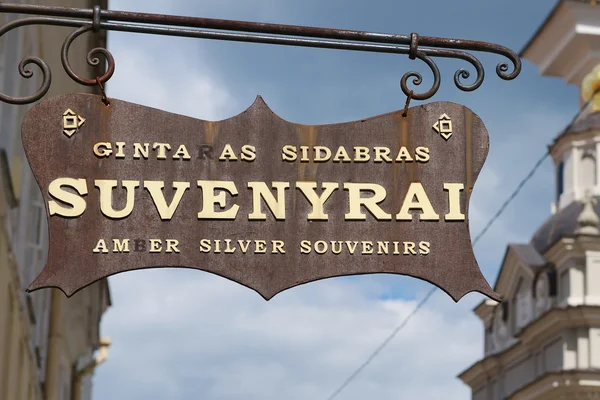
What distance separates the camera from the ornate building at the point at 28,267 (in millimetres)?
11859

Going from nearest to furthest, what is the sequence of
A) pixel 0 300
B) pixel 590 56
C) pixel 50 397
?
pixel 0 300
pixel 50 397
pixel 590 56

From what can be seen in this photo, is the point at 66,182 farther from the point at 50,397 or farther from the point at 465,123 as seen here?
the point at 50,397

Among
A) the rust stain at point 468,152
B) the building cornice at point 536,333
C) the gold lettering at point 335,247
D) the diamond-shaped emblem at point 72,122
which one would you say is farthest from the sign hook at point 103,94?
the building cornice at point 536,333

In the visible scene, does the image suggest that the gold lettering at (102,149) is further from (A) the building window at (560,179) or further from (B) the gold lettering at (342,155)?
(A) the building window at (560,179)

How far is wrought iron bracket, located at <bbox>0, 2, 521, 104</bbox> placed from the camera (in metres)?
5.54

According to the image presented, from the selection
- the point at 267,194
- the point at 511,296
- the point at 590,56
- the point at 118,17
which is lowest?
the point at 267,194

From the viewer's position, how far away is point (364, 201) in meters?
5.55

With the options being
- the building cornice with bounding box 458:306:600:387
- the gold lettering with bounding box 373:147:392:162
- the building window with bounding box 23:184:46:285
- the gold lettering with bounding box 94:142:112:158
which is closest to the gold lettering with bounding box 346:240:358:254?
the gold lettering with bounding box 373:147:392:162

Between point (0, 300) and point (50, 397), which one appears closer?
point (0, 300)

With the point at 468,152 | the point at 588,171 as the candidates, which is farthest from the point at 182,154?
the point at 588,171

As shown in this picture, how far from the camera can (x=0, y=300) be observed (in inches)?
450

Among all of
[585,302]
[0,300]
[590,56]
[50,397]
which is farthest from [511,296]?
[0,300]

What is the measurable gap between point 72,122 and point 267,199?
0.78 metres

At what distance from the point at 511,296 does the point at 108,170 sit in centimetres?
4407
